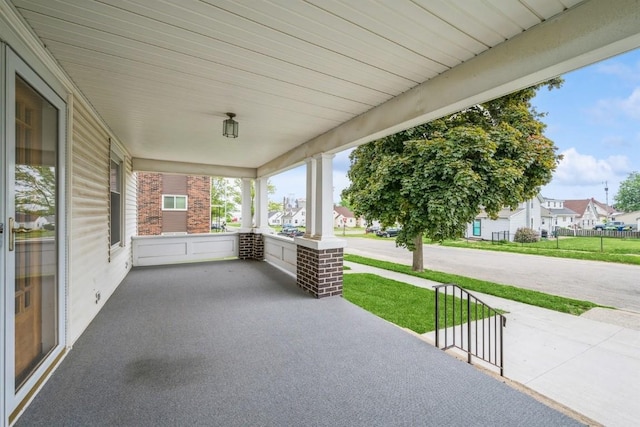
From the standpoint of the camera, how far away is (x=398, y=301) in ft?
18.4

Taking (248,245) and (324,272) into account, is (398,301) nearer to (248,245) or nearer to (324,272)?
(324,272)

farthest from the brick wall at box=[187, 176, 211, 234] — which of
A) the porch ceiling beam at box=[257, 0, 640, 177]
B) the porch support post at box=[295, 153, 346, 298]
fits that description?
the porch ceiling beam at box=[257, 0, 640, 177]

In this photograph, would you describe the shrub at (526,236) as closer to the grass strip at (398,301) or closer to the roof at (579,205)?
the grass strip at (398,301)

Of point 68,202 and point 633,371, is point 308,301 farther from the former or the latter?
point 633,371

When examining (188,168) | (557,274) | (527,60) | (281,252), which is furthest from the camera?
(557,274)

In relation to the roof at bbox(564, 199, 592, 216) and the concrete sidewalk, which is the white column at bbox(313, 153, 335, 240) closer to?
the concrete sidewalk

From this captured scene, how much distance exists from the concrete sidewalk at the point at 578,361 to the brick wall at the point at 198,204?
13.6m

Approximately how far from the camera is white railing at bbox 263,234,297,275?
6.25 metres

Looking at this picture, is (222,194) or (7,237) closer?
(7,237)

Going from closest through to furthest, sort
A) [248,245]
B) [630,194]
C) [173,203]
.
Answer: [248,245], [173,203], [630,194]

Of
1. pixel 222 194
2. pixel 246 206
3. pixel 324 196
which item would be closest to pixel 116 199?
pixel 246 206

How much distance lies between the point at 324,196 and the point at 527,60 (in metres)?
3.24

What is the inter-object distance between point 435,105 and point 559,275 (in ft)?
28.7

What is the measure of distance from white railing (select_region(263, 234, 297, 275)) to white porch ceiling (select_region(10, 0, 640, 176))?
3362 millimetres
